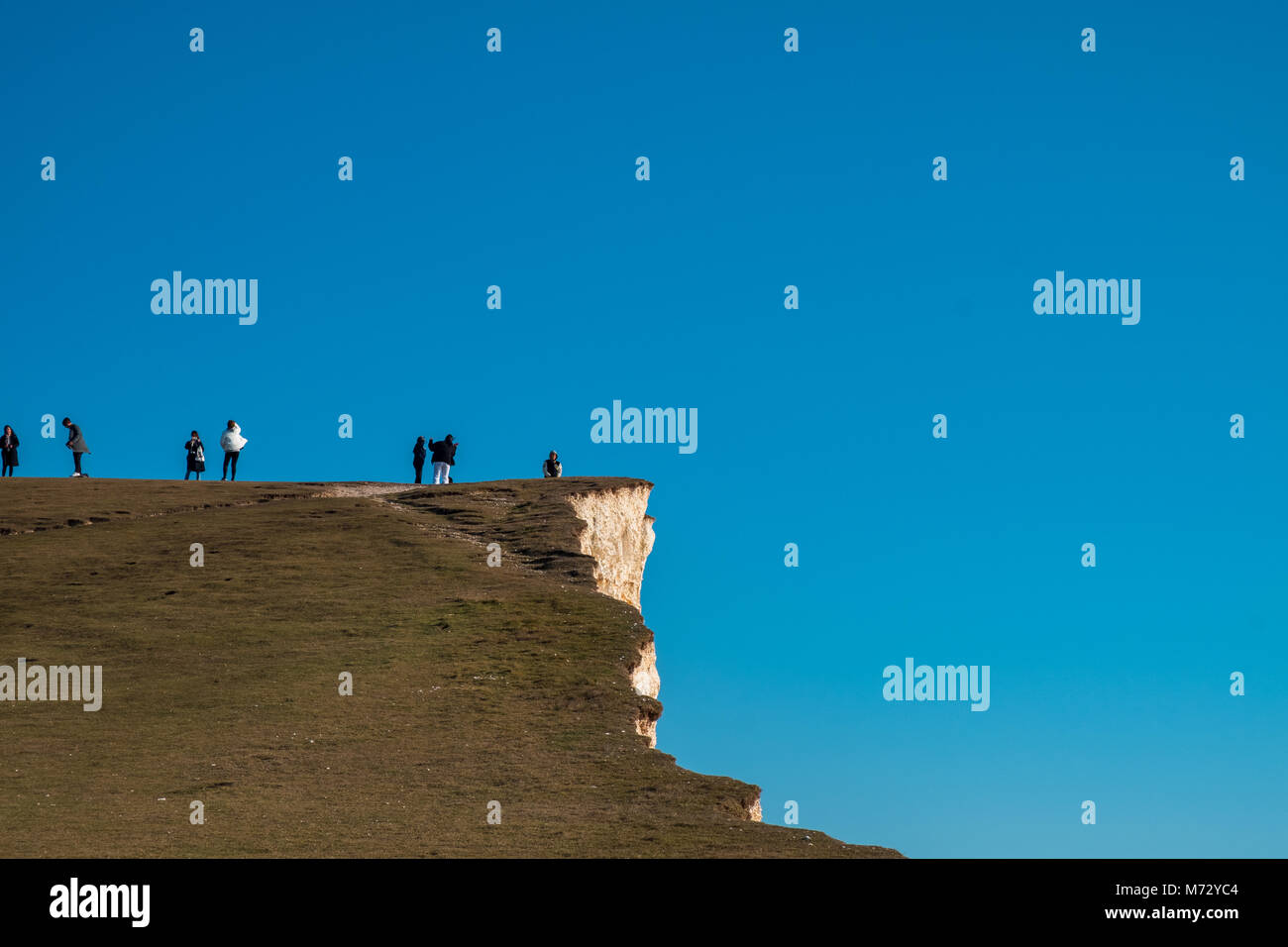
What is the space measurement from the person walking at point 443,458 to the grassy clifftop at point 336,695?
7.80m

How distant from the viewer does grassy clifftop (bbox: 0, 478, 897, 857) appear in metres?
24.1

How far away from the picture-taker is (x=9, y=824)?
24.2m

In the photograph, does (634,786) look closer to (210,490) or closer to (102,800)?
(102,800)

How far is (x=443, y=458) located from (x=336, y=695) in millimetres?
28681

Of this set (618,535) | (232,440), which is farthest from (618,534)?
(232,440)

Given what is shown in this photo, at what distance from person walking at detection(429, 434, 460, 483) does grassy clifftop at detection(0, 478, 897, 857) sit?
7803 mm

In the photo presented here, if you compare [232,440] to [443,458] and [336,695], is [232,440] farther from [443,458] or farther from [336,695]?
[336,695]

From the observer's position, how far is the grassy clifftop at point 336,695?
24.1 meters

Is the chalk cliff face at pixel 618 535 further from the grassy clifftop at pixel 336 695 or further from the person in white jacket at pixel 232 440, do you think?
the person in white jacket at pixel 232 440

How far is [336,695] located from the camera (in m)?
32.5

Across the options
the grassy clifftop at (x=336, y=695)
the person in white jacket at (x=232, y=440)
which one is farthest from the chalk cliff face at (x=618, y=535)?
the person in white jacket at (x=232, y=440)
